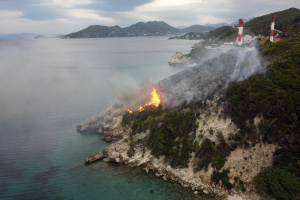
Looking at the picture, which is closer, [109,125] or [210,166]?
[210,166]

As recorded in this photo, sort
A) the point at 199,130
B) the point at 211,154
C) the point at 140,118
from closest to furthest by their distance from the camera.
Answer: the point at 211,154, the point at 199,130, the point at 140,118

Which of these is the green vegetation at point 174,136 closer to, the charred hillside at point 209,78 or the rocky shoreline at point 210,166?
the rocky shoreline at point 210,166

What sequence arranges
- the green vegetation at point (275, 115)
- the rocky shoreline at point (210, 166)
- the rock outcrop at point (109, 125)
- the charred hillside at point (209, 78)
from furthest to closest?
the rock outcrop at point (109, 125), the charred hillside at point (209, 78), the rocky shoreline at point (210, 166), the green vegetation at point (275, 115)

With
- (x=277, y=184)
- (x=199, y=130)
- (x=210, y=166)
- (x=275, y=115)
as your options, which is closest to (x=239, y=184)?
(x=210, y=166)

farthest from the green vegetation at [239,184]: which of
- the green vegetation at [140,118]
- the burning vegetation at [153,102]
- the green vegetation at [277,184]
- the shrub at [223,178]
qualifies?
the burning vegetation at [153,102]

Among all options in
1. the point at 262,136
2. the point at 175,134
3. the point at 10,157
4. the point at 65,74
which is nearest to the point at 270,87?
the point at 262,136

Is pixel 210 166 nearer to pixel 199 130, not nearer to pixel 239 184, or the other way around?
pixel 239 184

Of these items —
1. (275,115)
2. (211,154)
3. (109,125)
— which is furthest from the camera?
(109,125)

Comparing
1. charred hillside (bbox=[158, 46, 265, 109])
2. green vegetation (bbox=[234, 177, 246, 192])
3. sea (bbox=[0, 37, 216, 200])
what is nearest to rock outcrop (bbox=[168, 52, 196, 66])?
sea (bbox=[0, 37, 216, 200])
